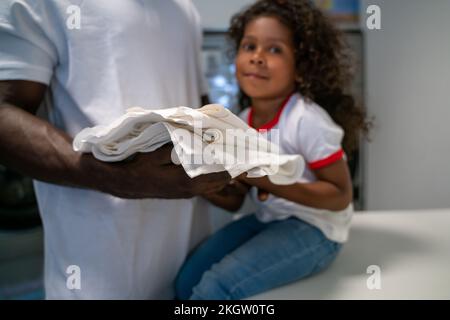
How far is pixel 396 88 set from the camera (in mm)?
608

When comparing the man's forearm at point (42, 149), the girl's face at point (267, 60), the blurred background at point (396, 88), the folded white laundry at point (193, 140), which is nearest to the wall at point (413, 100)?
the blurred background at point (396, 88)

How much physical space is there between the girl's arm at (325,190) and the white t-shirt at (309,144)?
0.02 m

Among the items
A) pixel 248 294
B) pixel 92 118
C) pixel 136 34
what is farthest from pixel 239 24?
pixel 248 294

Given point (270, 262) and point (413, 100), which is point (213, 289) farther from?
point (413, 100)

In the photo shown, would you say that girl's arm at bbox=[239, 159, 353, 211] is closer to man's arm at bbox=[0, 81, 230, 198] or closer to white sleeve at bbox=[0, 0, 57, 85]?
man's arm at bbox=[0, 81, 230, 198]

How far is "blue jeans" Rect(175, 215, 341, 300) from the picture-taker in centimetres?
62

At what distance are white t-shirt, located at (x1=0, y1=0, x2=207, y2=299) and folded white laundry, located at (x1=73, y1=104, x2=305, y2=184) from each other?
13 cm

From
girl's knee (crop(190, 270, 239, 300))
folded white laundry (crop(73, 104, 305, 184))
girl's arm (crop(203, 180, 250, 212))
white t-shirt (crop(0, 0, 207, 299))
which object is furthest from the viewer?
girl's arm (crop(203, 180, 250, 212))

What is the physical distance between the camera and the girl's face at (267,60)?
26.0 inches

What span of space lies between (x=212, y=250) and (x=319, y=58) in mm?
502

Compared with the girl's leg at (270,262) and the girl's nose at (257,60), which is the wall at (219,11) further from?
the girl's leg at (270,262)

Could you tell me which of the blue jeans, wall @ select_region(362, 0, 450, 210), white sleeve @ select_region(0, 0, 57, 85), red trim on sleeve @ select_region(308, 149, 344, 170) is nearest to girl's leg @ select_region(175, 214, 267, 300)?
the blue jeans

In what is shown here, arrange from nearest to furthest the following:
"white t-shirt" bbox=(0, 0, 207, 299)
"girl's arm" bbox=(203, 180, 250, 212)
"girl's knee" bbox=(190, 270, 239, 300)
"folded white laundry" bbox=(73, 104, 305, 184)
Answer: "folded white laundry" bbox=(73, 104, 305, 184)
"white t-shirt" bbox=(0, 0, 207, 299)
"girl's knee" bbox=(190, 270, 239, 300)
"girl's arm" bbox=(203, 180, 250, 212)

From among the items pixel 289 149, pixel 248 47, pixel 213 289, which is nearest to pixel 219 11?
pixel 248 47
